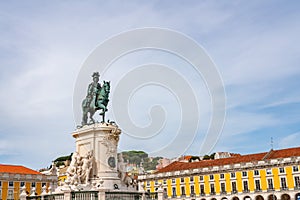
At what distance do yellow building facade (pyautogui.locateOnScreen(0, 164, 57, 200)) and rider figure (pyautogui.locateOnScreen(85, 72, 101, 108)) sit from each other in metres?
34.2

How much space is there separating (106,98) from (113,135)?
3304 mm

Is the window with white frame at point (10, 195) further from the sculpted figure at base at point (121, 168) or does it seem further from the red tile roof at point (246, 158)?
the sculpted figure at base at point (121, 168)

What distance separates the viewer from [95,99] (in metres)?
28.9

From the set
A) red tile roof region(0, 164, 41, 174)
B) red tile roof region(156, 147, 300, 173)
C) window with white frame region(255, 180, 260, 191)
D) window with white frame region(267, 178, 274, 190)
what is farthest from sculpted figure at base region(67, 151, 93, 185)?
red tile roof region(156, 147, 300, 173)

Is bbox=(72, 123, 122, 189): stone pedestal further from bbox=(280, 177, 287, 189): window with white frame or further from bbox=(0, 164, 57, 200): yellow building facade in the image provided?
bbox=(280, 177, 287, 189): window with white frame

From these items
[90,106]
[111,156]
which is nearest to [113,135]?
[111,156]

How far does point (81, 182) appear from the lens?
84.0ft

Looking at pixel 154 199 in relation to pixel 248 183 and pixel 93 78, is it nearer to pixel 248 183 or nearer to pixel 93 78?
pixel 93 78

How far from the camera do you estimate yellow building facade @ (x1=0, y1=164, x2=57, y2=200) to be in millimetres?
59375

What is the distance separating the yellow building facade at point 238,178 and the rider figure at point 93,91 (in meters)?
33.6

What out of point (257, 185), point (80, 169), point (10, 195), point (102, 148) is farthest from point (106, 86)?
point (257, 185)

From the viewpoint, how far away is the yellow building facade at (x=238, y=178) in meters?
61.6

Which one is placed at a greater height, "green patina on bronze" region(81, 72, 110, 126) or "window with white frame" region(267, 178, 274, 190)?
"green patina on bronze" region(81, 72, 110, 126)

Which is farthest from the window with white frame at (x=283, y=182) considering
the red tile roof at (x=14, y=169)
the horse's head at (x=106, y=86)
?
the horse's head at (x=106, y=86)
